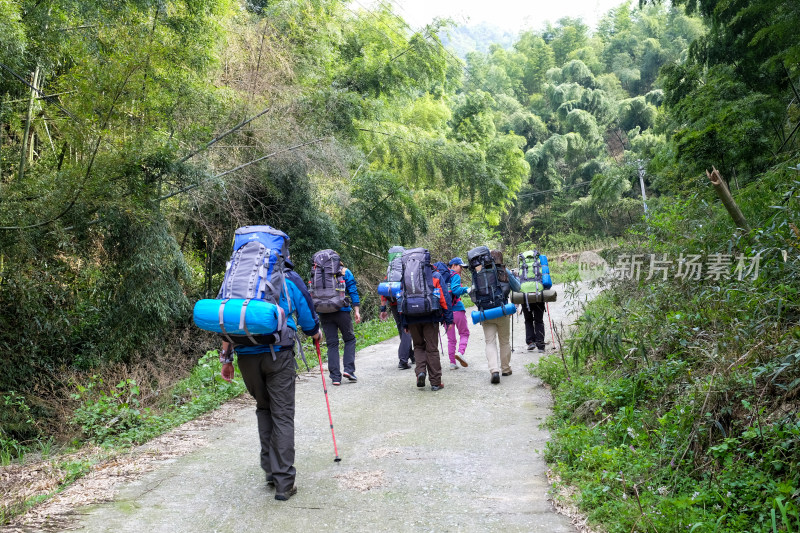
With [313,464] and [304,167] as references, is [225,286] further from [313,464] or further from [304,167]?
[304,167]

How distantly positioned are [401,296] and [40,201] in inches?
184

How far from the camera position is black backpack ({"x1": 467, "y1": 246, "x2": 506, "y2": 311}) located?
24.6 ft

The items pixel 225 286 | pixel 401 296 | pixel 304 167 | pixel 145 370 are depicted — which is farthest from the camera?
pixel 304 167

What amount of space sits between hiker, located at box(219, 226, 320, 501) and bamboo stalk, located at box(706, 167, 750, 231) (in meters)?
3.71

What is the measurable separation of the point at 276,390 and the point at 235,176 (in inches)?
292

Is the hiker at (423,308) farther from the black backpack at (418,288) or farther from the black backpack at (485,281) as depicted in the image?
the black backpack at (485,281)

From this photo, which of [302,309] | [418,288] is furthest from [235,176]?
[302,309]

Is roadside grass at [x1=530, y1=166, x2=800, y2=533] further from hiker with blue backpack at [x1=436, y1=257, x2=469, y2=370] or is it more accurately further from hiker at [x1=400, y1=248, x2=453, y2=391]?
hiker with blue backpack at [x1=436, y1=257, x2=469, y2=370]

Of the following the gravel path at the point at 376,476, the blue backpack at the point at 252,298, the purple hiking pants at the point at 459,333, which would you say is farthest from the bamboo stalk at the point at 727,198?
the purple hiking pants at the point at 459,333

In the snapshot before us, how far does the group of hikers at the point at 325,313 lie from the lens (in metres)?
4.20

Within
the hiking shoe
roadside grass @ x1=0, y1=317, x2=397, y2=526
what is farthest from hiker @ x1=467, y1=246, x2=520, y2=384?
the hiking shoe

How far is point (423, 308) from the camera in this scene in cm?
701

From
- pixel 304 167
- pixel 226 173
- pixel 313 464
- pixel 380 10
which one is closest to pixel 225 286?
pixel 313 464

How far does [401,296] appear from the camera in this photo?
286 inches
